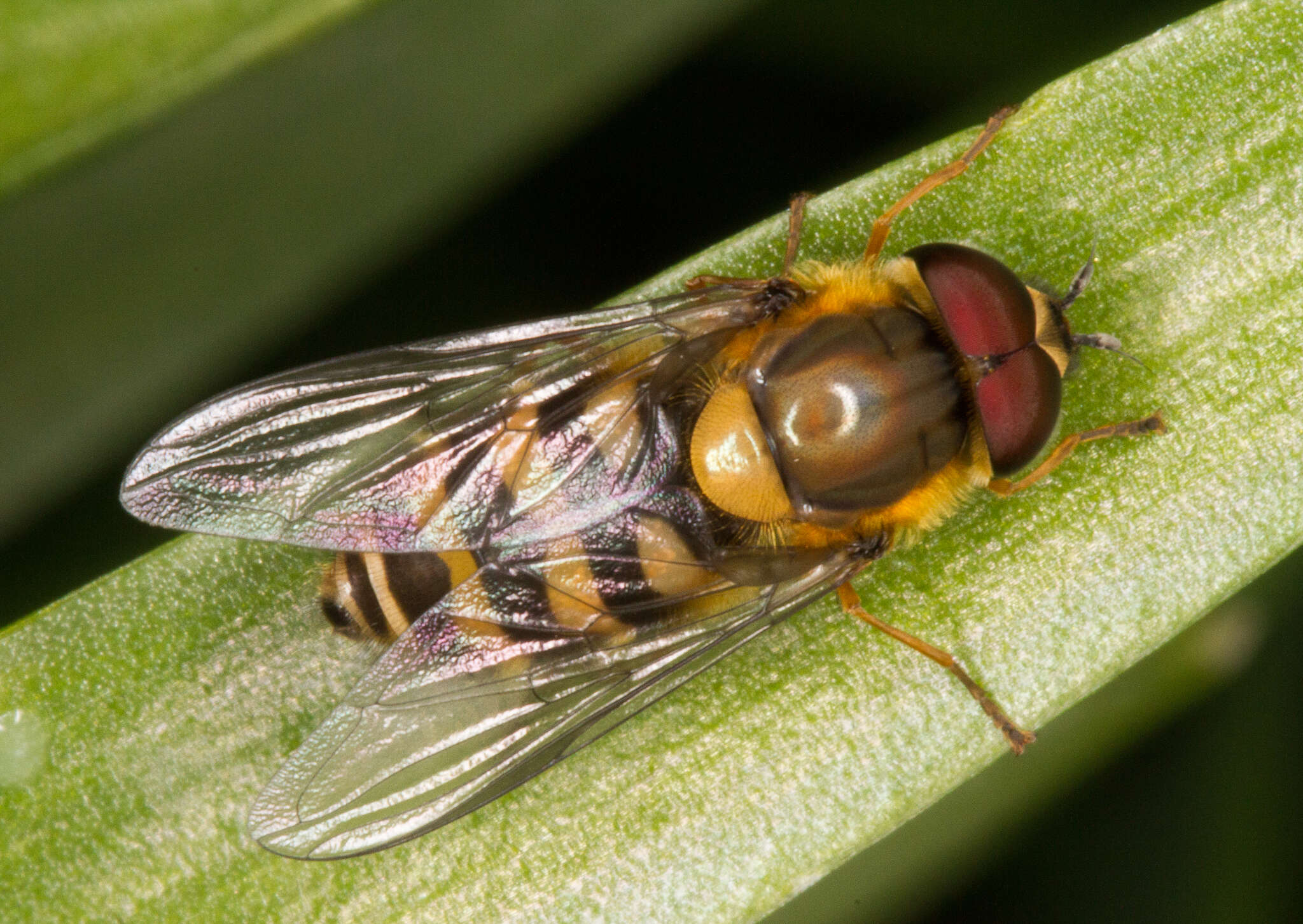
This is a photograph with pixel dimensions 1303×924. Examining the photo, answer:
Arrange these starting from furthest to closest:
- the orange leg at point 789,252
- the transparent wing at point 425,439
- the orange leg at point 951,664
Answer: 1. the orange leg at point 789,252
2. the transparent wing at point 425,439
3. the orange leg at point 951,664

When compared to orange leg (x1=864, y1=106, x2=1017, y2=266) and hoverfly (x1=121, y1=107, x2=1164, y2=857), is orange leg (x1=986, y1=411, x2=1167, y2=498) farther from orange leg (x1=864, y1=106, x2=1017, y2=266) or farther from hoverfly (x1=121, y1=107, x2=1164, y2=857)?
orange leg (x1=864, y1=106, x2=1017, y2=266)

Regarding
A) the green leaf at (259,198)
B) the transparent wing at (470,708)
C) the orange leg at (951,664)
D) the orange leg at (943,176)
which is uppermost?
the green leaf at (259,198)

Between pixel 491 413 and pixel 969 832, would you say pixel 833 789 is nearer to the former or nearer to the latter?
pixel 969 832

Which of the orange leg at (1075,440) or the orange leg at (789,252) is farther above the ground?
the orange leg at (789,252)

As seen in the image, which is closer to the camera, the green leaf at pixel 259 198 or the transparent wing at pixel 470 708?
the transparent wing at pixel 470 708

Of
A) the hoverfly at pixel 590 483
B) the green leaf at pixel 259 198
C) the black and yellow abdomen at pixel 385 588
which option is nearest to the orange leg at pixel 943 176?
the hoverfly at pixel 590 483

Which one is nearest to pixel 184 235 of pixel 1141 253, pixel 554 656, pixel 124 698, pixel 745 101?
pixel 124 698

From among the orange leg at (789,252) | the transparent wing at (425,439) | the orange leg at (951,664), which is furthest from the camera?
the orange leg at (789,252)

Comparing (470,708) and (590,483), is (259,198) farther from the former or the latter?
(470,708)

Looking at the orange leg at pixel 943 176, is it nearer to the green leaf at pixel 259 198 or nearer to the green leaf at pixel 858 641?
the green leaf at pixel 858 641
